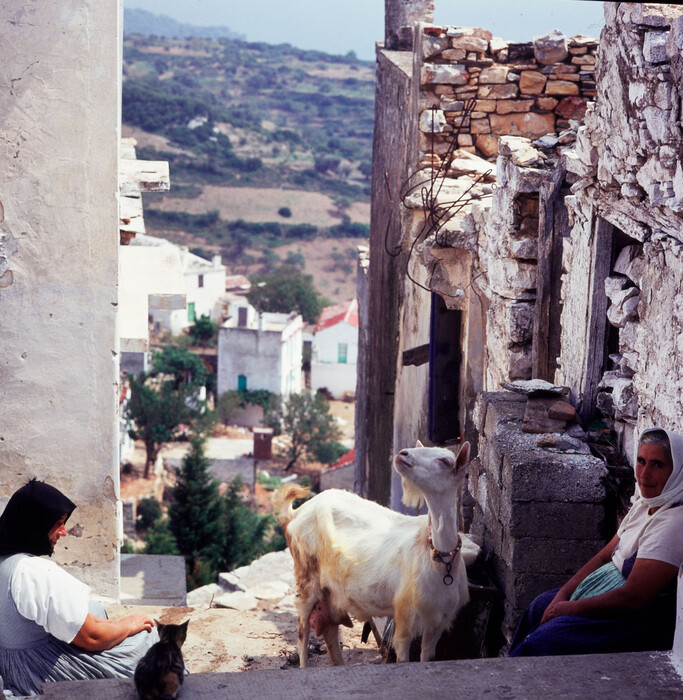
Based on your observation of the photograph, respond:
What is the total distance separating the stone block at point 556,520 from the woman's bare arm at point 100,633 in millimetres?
1732

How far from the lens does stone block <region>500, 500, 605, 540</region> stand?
4.32 meters

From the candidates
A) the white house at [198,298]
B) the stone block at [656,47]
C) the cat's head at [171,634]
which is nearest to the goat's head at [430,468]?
the cat's head at [171,634]

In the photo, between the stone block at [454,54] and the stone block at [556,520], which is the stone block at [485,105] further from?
the stone block at [556,520]

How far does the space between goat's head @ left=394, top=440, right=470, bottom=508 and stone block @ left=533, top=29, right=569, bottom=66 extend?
21.8ft

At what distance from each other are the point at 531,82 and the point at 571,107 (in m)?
0.48

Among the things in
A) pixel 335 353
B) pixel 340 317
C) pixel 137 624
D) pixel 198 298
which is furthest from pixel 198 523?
pixel 198 298

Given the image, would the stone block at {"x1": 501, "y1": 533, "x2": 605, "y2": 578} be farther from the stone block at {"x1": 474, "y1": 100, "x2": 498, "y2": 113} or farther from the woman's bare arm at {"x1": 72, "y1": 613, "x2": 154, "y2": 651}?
the stone block at {"x1": 474, "y1": 100, "x2": 498, "y2": 113}

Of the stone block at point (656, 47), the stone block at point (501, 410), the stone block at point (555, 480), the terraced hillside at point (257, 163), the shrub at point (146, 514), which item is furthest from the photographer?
the terraced hillside at point (257, 163)

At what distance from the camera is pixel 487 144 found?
32.0 ft

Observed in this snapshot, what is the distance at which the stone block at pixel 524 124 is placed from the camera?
9.72 m

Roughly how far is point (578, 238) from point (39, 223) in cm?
371

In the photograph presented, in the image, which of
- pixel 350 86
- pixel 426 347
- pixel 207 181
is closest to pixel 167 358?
pixel 207 181

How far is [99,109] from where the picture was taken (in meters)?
6.70

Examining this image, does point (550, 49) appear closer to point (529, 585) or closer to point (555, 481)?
point (555, 481)
